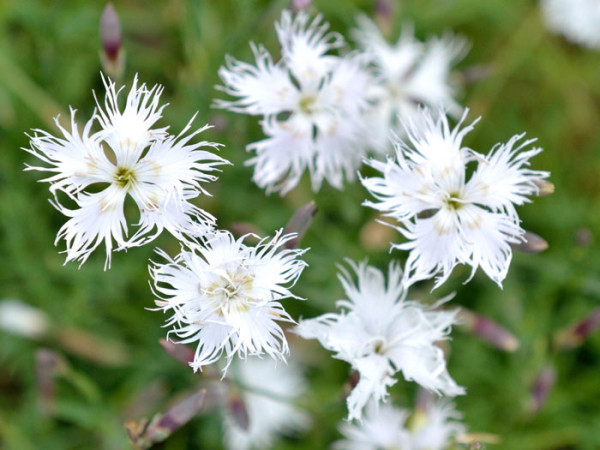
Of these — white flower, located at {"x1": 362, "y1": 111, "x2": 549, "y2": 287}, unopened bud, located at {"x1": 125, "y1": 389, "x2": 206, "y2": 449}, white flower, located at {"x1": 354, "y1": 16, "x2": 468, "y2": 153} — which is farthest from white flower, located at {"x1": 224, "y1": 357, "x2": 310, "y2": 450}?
white flower, located at {"x1": 362, "y1": 111, "x2": 549, "y2": 287}

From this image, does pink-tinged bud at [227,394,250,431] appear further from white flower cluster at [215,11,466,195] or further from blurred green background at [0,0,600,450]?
white flower cluster at [215,11,466,195]

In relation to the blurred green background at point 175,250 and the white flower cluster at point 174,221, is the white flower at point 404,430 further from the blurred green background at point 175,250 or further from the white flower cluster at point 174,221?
the white flower cluster at point 174,221

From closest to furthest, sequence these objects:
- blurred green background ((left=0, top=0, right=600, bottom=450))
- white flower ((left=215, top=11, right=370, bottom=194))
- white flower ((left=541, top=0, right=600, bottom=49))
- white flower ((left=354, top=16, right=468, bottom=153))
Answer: white flower ((left=215, top=11, right=370, bottom=194)) → white flower ((left=354, top=16, right=468, bottom=153)) → blurred green background ((left=0, top=0, right=600, bottom=450)) → white flower ((left=541, top=0, right=600, bottom=49))

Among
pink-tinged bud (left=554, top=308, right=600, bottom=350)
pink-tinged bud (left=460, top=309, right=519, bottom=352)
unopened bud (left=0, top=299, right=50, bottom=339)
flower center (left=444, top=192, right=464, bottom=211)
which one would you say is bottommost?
unopened bud (left=0, top=299, right=50, bottom=339)

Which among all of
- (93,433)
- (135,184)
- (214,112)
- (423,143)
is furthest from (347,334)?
(93,433)

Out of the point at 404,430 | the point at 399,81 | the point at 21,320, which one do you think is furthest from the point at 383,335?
the point at 21,320
